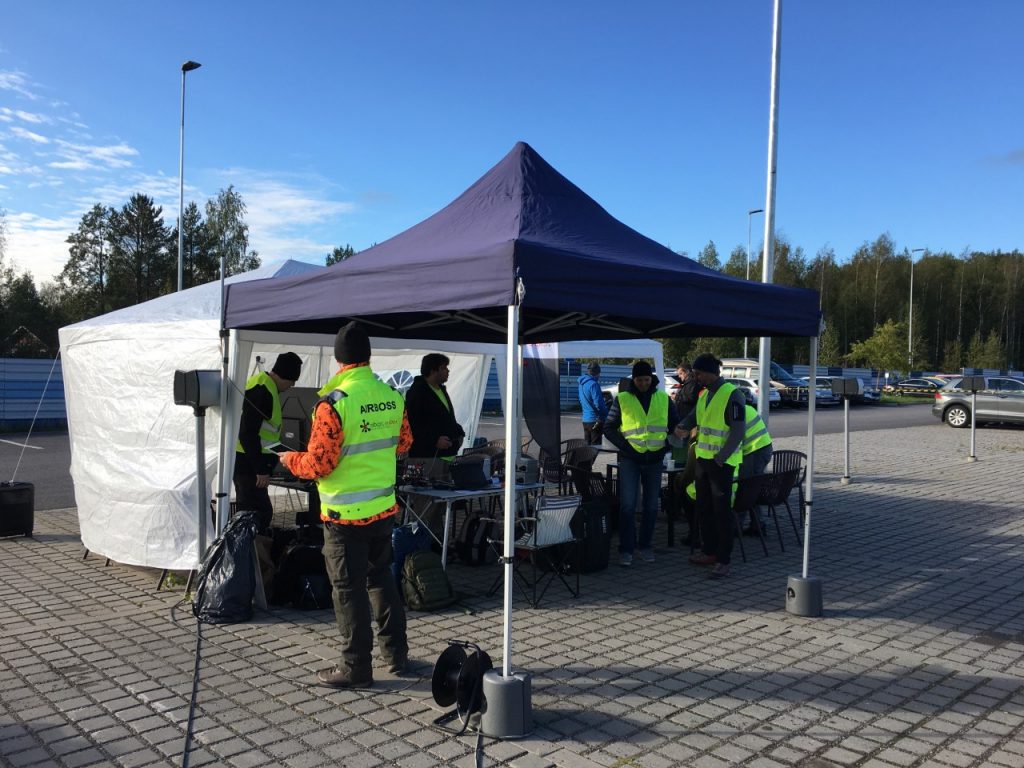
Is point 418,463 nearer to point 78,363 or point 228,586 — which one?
point 228,586

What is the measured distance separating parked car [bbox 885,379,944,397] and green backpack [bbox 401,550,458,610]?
44.7 meters

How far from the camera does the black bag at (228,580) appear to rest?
5457 millimetres

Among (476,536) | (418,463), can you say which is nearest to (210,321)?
(418,463)

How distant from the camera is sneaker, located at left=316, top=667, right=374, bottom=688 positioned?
4273 millimetres

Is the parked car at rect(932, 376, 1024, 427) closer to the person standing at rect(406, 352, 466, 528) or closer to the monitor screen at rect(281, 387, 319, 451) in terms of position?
the monitor screen at rect(281, 387, 319, 451)

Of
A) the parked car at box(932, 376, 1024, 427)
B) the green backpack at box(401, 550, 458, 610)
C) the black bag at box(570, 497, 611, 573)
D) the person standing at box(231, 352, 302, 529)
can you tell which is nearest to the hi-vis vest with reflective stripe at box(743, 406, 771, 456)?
the black bag at box(570, 497, 611, 573)

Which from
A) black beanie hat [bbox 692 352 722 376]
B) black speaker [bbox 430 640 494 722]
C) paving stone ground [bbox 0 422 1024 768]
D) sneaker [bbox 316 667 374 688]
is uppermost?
black beanie hat [bbox 692 352 722 376]

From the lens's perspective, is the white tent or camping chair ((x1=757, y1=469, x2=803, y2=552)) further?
camping chair ((x1=757, y1=469, x2=803, y2=552))

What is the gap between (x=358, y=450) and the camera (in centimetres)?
418

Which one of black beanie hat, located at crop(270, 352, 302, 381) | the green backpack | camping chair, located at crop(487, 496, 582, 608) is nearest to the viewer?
the green backpack

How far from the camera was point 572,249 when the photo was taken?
4617mm

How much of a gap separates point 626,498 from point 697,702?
2999 millimetres

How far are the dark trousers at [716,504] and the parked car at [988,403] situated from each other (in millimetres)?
20319

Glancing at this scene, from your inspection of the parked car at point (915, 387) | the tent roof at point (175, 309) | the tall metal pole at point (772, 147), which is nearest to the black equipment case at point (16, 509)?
the tent roof at point (175, 309)
